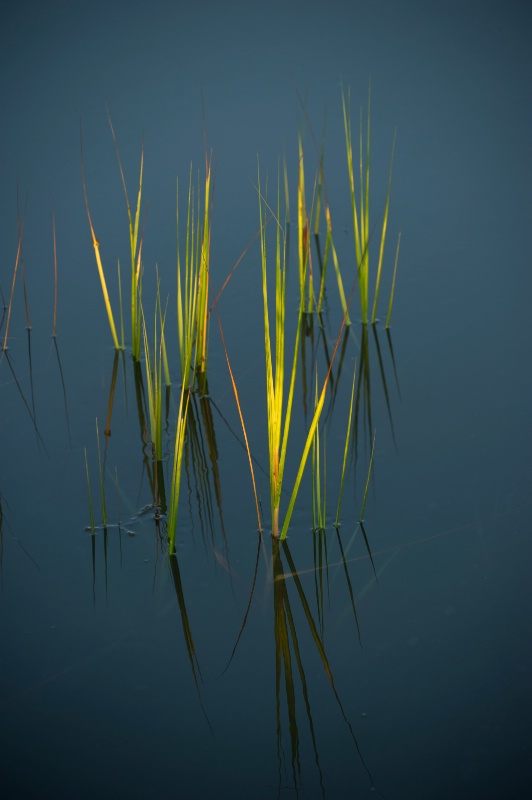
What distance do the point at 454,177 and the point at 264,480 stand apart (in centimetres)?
163

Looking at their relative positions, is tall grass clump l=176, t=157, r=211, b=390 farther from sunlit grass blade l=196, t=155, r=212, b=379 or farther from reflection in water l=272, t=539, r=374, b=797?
reflection in water l=272, t=539, r=374, b=797

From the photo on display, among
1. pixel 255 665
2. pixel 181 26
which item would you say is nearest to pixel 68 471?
pixel 255 665

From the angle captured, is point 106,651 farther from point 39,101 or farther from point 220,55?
point 220,55

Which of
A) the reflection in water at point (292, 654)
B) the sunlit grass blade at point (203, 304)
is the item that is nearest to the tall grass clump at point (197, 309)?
the sunlit grass blade at point (203, 304)

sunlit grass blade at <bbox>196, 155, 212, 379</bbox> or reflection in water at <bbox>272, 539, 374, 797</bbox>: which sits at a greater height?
sunlit grass blade at <bbox>196, 155, 212, 379</bbox>

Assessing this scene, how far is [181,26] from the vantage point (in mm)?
4215

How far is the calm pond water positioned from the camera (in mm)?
1393

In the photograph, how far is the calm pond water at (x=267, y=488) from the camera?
54.8 inches

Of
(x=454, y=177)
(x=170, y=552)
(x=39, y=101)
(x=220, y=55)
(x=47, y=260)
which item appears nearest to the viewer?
(x=170, y=552)

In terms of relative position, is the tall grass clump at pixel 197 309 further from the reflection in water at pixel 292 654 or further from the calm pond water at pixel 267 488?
the reflection in water at pixel 292 654

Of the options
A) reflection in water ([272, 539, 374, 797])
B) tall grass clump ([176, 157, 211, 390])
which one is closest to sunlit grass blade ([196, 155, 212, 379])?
tall grass clump ([176, 157, 211, 390])

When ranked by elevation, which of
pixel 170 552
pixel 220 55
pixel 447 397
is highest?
pixel 220 55

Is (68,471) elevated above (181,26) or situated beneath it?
situated beneath

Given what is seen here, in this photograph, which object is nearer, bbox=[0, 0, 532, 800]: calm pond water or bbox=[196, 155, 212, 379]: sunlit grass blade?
bbox=[0, 0, 532, 800]: calm pond water
